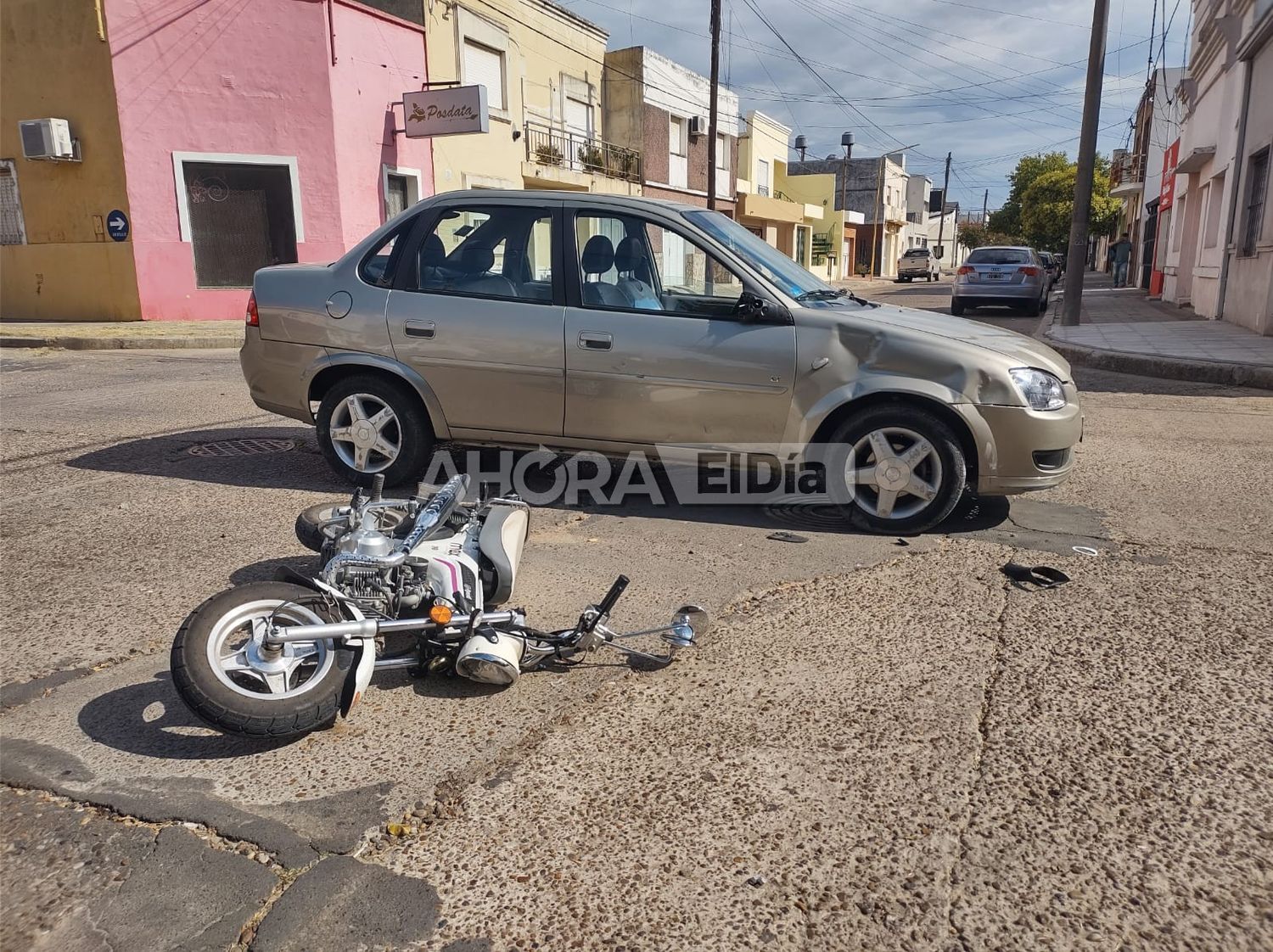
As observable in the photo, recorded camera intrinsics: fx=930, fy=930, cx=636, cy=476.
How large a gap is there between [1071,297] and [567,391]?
546 inches

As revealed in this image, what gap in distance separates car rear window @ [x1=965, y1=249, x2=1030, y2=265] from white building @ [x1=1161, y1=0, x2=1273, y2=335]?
3.45 metres

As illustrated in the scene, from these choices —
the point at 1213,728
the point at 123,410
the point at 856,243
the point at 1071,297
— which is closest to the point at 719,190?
the point at 1071,297

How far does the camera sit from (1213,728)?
2.79m

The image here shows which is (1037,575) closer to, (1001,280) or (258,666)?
(258,666)

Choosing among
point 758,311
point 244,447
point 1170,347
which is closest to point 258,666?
point 758,311

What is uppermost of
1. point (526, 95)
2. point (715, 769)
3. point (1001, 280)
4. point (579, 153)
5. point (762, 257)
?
point (526, 95)

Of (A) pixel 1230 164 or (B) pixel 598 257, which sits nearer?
(B) pixel 598 257

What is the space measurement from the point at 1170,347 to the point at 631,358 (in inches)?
408

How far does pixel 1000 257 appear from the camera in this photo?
69.5 ft

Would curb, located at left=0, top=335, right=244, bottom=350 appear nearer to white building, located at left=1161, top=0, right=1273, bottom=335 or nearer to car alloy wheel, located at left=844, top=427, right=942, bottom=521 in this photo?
car alloy wheel, located at left=844, top=427, right=942, bottom=521

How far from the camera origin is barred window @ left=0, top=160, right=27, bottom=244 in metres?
17.2

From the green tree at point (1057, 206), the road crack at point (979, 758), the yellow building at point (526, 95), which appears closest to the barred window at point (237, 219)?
the yellow building at point (526, 95)

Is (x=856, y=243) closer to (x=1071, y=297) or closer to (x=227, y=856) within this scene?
(x=1071, y=297)

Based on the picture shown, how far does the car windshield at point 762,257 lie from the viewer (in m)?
4.89
